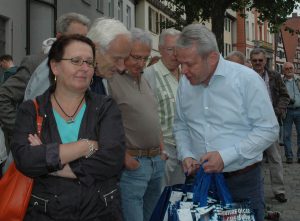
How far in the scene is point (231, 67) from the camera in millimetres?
3609

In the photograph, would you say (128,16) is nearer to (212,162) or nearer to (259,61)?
(259,61)

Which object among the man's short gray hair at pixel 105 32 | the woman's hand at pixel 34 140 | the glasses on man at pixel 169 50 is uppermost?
the glasses on man at pixel 169 50

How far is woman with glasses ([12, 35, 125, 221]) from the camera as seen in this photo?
287 cm

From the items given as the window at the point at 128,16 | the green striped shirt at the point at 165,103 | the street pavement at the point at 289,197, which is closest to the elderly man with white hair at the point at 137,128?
the green striped shirt at the point at 165,103

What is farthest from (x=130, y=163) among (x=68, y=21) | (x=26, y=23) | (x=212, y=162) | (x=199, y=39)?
(x=26, y=23)

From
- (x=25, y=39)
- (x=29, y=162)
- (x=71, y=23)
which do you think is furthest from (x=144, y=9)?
(x=29, y=162)

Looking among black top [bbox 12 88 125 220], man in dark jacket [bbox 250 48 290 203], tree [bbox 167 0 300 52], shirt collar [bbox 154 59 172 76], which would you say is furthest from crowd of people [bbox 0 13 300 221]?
tree [bbox 167 0 300 52]

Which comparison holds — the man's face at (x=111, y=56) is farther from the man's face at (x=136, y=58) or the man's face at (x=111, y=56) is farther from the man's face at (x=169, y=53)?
the man's face at (x=169, y=53)

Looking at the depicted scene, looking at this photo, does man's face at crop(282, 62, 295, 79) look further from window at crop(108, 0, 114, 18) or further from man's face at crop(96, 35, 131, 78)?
window at crop(108, 0, 114, 18)

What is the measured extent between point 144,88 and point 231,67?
85 centimetres

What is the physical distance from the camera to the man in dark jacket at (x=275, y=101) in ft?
25.6

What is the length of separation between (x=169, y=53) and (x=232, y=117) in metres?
1.72

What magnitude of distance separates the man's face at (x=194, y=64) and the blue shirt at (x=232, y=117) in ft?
0.30

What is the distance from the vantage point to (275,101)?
8.58m
